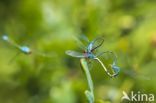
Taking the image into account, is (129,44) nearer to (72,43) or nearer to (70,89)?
(72,43)

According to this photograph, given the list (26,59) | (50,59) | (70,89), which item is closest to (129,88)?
(70,89)

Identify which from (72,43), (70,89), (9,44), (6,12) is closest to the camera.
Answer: (70,89)

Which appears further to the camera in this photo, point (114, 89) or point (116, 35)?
point (116, 35)

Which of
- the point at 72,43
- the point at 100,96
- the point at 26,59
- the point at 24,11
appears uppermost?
the point at 24,11

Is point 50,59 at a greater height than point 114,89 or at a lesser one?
greater

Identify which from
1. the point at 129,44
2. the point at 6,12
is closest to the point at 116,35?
the point at 129,44

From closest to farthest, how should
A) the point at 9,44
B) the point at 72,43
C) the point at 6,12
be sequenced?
the point at 72,43 → the point at 9,44 → the point at 6,12
